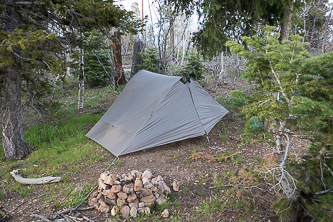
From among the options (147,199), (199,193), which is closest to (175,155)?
(199,193)

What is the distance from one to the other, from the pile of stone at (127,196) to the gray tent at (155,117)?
4.44 ft

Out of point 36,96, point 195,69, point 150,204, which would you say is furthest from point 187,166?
point 195,69

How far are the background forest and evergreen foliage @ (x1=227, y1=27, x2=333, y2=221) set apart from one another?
12mm

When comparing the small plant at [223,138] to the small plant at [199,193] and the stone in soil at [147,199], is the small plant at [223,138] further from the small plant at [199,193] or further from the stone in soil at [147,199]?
the stone in soil at [147,199]

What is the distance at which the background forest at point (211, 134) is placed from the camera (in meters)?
2.60

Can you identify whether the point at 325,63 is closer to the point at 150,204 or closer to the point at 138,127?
the point at 150,204

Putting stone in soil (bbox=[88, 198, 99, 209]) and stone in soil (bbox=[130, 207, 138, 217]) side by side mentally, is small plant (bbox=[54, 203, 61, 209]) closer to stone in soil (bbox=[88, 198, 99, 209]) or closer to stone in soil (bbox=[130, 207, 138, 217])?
stone in soil (bbox=[88, 198, 99, 209])

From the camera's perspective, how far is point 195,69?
29.9 ft

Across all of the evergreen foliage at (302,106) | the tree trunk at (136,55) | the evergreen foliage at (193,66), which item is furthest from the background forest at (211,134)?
the tree trunk at (136,55)

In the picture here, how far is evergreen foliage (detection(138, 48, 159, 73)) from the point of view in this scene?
33.3ft

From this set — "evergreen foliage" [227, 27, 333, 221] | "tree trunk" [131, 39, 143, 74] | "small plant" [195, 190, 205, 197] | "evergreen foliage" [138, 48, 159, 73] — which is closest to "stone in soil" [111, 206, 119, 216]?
"small plant" [195, 190, 205, 197]

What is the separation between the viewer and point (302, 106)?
6.97 feet

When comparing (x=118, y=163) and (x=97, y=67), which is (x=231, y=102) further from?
(x=97, y=67)

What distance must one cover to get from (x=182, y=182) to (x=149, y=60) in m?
7.25
